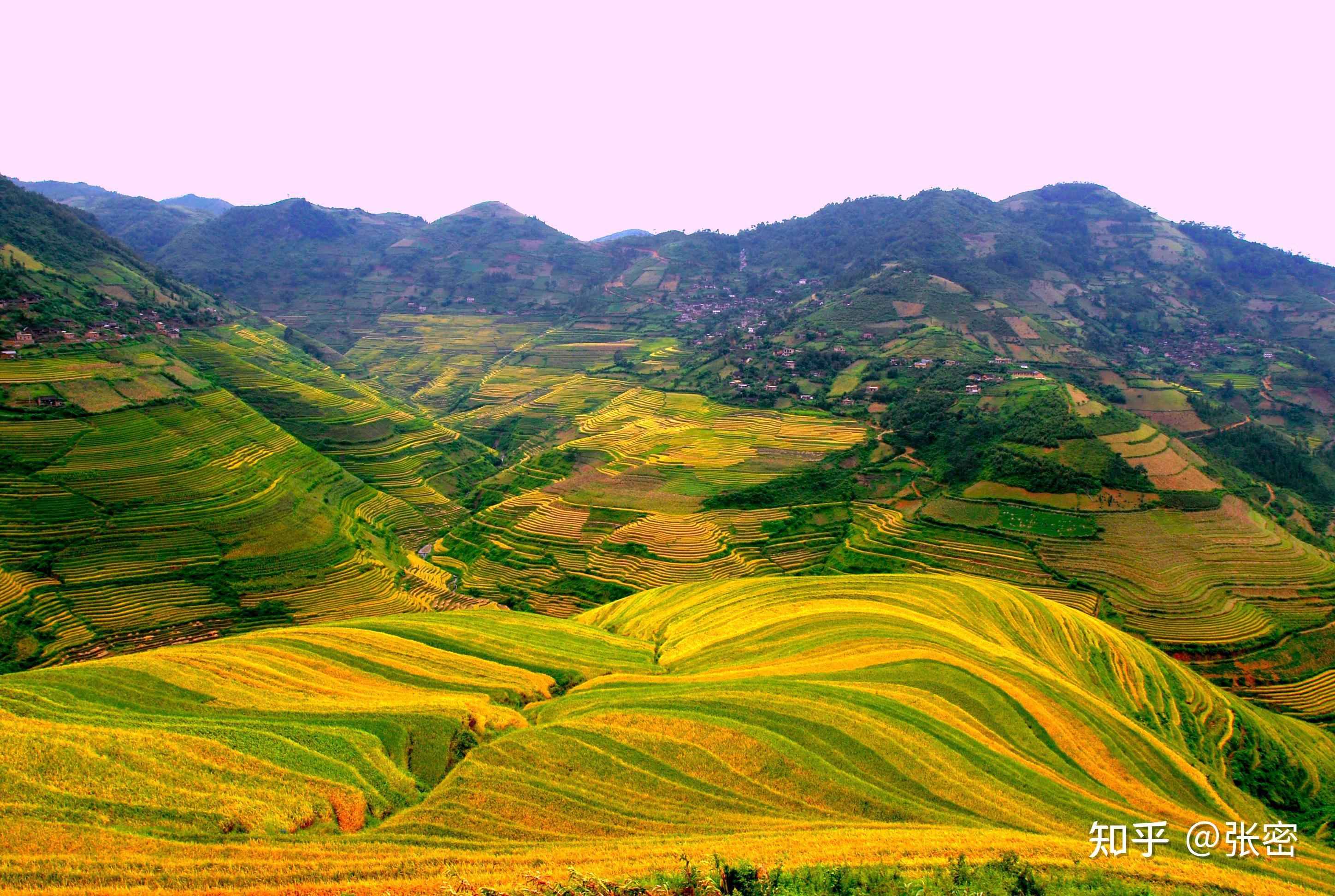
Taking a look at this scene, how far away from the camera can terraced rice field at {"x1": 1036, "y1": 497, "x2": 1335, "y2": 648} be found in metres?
31.1

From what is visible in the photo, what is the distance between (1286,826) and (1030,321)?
292ft

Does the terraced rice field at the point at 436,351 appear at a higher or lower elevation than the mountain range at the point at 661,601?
higher

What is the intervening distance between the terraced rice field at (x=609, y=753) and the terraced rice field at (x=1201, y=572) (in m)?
6.38

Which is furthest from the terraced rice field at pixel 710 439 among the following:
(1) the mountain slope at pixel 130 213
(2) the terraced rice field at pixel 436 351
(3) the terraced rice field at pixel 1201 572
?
(1) the mountain slope at pixel 130 213

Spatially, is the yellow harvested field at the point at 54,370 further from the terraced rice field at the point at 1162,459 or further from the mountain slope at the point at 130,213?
the mountain slope at the point at 130,213

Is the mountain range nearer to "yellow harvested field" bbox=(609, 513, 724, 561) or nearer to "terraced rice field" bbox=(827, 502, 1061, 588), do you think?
"terraced rice field" bbox=(827, 502, 1061, 588)

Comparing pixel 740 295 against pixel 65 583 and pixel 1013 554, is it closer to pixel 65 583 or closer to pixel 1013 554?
pixel 1013 554

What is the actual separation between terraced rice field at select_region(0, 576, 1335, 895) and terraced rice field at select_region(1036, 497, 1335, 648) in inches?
251

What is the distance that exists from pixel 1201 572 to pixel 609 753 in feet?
125

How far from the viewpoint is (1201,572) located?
1346 inches

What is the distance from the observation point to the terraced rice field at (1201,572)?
31078 millimetres

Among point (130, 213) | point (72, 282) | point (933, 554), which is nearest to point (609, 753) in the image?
point (933, 554)

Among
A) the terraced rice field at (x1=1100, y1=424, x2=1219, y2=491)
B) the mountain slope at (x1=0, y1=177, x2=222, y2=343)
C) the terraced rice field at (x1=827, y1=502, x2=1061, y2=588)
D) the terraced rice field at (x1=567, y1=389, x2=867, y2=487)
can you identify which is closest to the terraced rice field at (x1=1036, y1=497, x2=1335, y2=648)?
the terraced rice field at (x1=827, y1=502, x2=1061, y2=588)

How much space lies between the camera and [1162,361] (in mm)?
93750
